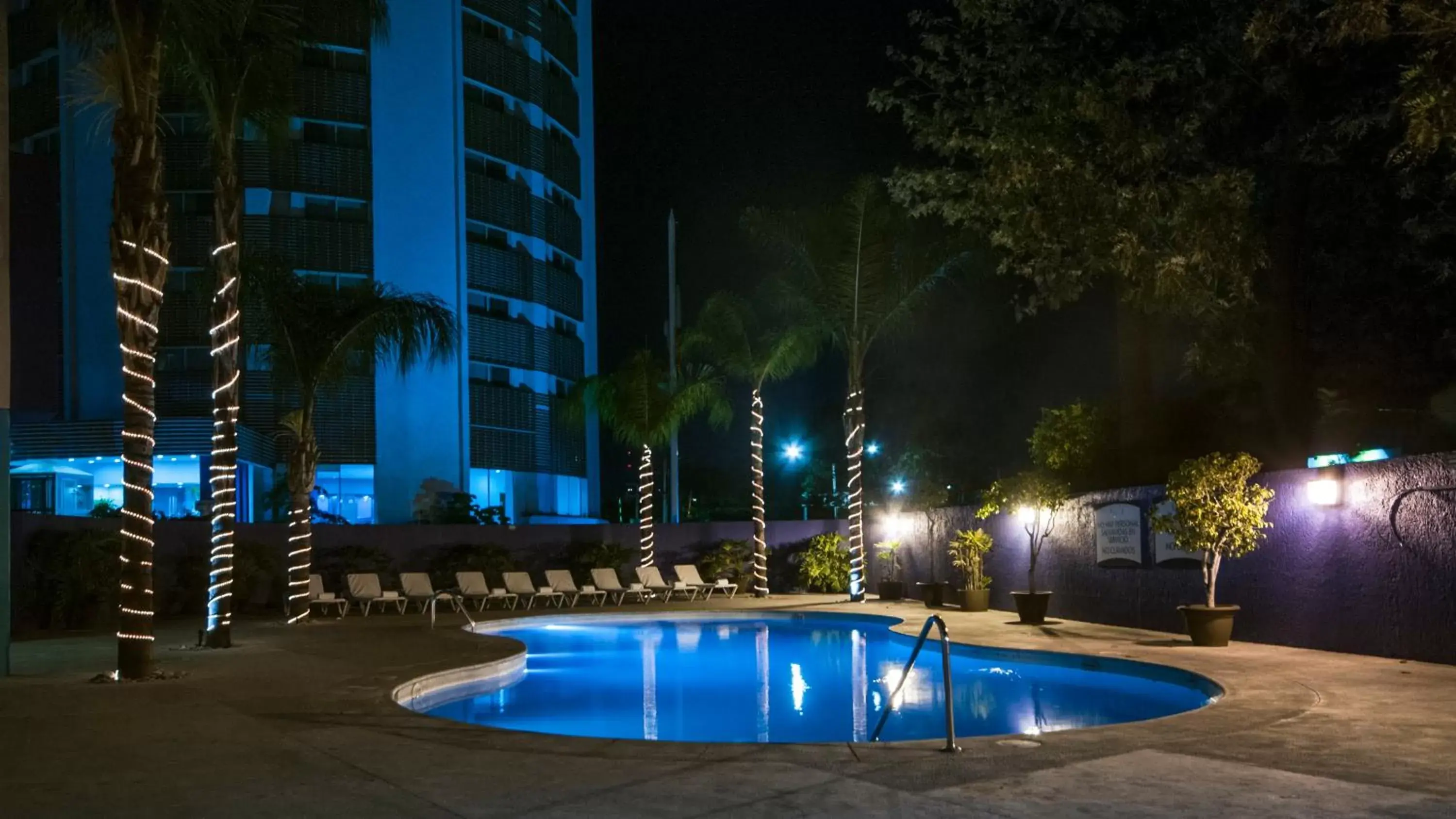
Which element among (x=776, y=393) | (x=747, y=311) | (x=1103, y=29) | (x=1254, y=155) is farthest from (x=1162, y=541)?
(x=776, y=393)

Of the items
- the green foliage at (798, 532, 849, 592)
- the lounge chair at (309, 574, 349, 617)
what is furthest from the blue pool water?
the green foliage at (798, 532, 849, 592)

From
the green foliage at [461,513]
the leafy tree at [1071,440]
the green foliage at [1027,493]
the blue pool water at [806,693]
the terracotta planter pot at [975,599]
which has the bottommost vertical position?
the blue pool water at [806,693]

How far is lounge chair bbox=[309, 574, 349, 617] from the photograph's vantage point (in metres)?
22.6

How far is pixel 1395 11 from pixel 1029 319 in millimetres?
21939

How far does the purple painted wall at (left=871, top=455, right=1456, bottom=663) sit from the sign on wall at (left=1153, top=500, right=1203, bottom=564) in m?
0.13

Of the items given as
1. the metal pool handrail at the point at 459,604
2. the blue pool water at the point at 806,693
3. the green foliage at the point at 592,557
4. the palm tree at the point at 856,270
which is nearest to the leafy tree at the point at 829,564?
the palm tree at the point at 856,270

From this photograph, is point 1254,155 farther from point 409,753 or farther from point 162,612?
point 162,612

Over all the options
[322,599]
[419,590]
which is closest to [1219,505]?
[322,599]

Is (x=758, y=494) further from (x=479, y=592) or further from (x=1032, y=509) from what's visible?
(x=1032, y=509)

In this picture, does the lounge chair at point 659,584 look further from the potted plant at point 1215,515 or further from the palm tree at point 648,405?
the potted plant at point 1215,515

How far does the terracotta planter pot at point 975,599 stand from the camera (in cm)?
2130

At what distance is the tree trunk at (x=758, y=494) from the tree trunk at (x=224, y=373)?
14.0 metres

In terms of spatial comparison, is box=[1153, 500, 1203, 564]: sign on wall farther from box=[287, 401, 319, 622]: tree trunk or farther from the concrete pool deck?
box=[287, 401, 319, 622]: tree trunk

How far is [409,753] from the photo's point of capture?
7.96 meters
